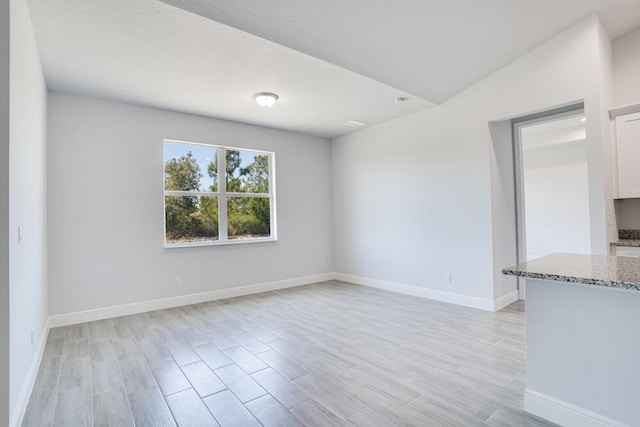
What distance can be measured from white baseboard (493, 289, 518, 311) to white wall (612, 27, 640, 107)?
2502 mm

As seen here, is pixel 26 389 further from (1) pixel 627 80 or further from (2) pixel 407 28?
(1) pixel 627 80

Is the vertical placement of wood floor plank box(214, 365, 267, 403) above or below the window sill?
below

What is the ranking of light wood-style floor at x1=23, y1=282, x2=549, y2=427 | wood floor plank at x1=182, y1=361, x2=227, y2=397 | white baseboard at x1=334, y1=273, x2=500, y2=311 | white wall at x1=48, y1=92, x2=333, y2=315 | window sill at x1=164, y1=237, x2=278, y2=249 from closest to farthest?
light wood-style floor at x1=23, y1=282, x2=549, y2=427, wood floor plank at x1=182, y1=361, x2=227, y2=397, white wall at x1=48, y1=92, x2=333, y2=315, white baseboard at x1=334, y1=273, x2=500, y2=311, window sill at x1=164, y1=237, x2=278, y2=249

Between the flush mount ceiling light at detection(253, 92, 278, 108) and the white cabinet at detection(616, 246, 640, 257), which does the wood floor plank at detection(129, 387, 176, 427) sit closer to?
the flush mount ceiling light at detection(253, 92, 278, 108)

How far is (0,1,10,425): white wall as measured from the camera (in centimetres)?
164

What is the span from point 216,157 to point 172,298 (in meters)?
2.16

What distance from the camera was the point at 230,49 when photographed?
9.48 ft

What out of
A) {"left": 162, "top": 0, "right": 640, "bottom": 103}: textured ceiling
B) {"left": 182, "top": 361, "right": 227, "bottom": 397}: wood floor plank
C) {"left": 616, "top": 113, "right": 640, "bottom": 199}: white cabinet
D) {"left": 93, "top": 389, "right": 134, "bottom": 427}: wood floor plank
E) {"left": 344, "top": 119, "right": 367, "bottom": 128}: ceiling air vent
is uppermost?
{"left": 162, "top": 0, "right": 640, "bottom": 103}: textured ceiling

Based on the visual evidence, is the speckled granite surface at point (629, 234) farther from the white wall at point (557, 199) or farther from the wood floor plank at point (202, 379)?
the wood floor plank at point (202, 379)

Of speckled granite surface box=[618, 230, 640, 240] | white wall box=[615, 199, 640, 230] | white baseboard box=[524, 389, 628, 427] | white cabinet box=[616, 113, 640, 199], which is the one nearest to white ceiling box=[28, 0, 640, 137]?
white cabinet box=[616, 113, 640, 199]

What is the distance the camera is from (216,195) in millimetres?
4848

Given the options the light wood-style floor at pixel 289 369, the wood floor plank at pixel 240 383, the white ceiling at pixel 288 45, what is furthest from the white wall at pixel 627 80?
the wood floor plank at pixel 240 383

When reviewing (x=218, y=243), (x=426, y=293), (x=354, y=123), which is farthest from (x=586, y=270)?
(x=218, y=243)

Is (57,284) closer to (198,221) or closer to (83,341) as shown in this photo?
(83,341)
